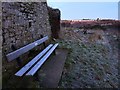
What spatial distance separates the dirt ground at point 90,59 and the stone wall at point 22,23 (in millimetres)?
1153

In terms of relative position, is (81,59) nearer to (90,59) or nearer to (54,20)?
(90,59)

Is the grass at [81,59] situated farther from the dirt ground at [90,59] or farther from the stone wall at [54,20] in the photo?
the stone wall at [54,20]

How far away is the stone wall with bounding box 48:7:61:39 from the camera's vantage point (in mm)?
8680

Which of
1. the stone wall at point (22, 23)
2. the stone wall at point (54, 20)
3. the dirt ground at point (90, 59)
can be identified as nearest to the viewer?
the stone wall at point (22, 23)

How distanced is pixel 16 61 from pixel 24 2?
1.66 m

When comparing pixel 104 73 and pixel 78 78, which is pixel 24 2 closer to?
pixel 78 78

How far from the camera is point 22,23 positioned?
554 cm

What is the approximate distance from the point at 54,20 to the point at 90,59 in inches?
104

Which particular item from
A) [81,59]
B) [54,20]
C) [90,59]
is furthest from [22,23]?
[54,20]

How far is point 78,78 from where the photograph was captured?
525 centimetres

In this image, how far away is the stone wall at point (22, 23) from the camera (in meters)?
4.64

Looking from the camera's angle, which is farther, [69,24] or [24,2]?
[69,24]

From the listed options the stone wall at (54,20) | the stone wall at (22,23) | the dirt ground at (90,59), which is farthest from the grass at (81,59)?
the stone wall at (22,23)

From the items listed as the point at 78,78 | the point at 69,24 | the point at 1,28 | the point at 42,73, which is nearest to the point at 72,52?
the point at 78,78
